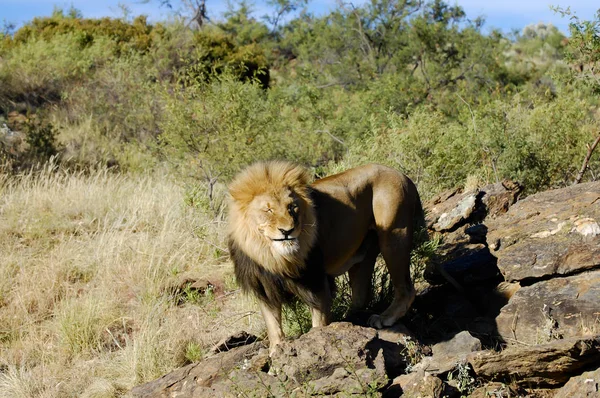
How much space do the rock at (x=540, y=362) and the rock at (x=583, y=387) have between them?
0.11 metres

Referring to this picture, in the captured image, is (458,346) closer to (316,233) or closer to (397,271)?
→ (397,271)

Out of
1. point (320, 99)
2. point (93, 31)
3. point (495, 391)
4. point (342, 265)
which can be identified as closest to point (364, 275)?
point (342, 265)

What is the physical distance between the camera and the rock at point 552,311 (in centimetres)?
507

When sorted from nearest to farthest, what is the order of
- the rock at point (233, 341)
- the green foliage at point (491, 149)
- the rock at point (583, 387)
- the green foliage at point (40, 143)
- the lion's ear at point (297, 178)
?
the rock at point (583, 387), the lion's ear at point (297, 178), the rock at point (233, 341), the green foliage at point (491, 149), the green foliage at point (40, 143)

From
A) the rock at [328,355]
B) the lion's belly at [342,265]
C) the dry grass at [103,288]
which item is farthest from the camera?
the dry grass at [103,288]

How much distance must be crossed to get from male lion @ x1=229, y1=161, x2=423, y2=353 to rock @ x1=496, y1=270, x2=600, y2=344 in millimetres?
736

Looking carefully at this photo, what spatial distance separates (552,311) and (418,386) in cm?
139

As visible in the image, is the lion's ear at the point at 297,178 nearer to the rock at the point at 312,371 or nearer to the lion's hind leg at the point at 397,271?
the lion's hind leg at the point at 397,271

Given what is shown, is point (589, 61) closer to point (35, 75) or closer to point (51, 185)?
point (51, 185)

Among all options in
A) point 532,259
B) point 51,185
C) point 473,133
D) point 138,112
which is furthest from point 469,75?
point 532,259

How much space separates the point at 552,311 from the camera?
17.1 feet

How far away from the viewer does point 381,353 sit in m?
4.73

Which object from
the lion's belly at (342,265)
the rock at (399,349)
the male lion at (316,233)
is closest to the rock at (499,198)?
the male lion at (316,233)

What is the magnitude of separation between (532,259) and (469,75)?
13319 millimetres
